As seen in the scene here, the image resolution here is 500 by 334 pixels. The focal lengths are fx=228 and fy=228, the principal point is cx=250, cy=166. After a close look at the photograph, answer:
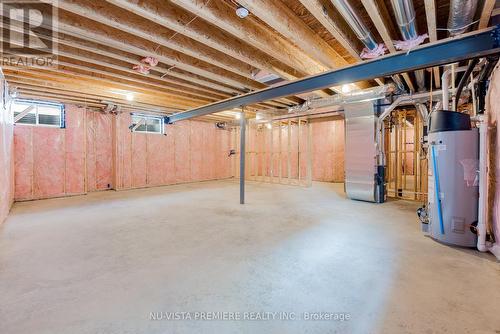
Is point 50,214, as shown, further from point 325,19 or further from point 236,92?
point 325,19

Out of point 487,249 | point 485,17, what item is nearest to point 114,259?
point 487,249

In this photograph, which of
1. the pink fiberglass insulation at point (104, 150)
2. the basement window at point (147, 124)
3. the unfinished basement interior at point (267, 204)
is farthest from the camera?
the basement window at point (147, 124)

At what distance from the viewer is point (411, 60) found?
249 cm

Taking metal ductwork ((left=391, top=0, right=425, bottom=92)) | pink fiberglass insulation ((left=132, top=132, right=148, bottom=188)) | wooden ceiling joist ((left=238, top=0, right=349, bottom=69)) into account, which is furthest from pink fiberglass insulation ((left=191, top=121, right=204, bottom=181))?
metal ductwork ((left=391, top=0, right=425, bottom=92))

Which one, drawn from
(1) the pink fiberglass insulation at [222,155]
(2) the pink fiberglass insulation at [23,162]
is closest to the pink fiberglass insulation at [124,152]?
(2) the pink fiberglass insulation at [23,162]

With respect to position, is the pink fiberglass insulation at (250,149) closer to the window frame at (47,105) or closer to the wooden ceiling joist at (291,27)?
the window frame at (47,105)

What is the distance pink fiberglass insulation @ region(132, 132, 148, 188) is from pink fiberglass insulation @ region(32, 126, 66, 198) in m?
1.66

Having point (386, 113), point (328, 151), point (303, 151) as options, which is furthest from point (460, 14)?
point (303, 151)

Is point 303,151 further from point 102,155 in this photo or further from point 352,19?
point 352,19

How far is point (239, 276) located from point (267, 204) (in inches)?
112

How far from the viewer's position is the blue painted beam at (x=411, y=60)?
2113mm

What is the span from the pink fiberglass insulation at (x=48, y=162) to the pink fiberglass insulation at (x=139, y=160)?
5.43 ft

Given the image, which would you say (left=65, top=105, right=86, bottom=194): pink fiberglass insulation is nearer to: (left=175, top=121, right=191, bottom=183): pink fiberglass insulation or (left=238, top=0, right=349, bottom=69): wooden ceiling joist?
(left=175, top=121, right=191, bottom=183): pink fiberglass insulation

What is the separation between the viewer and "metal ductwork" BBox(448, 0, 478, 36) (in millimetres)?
1898
